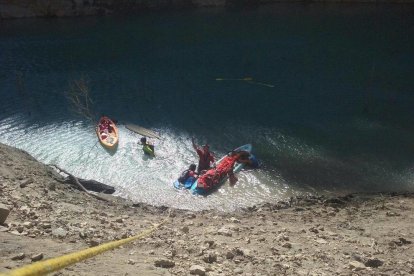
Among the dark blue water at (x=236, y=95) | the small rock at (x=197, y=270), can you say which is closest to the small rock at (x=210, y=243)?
the small rock at (x=197, y=270)

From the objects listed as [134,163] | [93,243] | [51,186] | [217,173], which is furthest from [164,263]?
[134,163]

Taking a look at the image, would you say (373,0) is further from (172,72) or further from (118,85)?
(118,85)

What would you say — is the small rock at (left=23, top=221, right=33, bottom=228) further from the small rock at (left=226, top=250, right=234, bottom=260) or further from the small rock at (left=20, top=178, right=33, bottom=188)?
the small rock at (left=20, top=178, right=33, bottom=188)

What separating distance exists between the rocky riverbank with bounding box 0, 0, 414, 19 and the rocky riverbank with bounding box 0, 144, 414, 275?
4031cm

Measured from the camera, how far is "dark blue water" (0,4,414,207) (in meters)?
18.1

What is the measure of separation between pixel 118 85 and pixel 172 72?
13.8 feet

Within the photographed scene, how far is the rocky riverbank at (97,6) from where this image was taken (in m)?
49.0

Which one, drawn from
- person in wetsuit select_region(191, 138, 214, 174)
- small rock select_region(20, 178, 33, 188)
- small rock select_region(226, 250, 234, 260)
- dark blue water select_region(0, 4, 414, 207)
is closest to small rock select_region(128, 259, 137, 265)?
small rock select_region(226, 250, 234, 260)

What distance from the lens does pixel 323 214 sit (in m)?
13.1

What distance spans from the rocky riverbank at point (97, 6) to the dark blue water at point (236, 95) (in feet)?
15.1

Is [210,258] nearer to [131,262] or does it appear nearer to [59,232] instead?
[131,262]

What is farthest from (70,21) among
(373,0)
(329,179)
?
(329,179)

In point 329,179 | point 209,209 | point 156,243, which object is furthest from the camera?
point 329,179

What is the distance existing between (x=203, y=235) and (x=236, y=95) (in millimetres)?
17712
